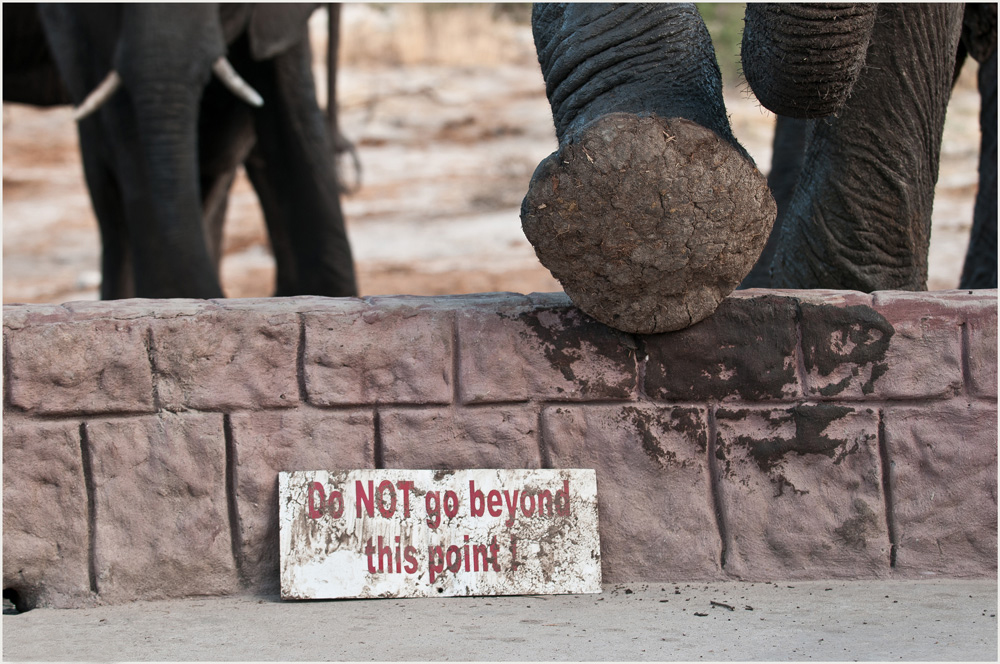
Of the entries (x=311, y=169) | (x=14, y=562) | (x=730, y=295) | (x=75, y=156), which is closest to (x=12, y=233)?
(x=75, y=156)

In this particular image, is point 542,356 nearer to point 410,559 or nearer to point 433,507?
point 433,507

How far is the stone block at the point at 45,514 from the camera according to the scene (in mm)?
2168

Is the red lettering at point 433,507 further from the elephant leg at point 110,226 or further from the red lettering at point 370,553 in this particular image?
the elephant leg at point 110,226

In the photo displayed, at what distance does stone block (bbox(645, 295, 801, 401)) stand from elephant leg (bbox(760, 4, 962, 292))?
61 centimetres

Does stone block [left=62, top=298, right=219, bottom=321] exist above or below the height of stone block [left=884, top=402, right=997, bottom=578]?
above

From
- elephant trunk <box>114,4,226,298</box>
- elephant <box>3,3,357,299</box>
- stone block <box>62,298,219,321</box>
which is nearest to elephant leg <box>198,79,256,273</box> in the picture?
elephant <box>3,3,357,299</box>

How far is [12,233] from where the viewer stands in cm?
929

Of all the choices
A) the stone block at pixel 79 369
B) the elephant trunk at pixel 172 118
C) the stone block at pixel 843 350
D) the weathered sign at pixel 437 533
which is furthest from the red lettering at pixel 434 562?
the elephant trunk at pixel 172 118

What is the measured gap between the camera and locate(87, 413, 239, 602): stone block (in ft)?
7.13

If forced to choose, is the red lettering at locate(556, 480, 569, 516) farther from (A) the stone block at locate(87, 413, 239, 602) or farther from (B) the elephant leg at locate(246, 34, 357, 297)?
(B) the elephant leg at locate(246, 34, 357, 297)

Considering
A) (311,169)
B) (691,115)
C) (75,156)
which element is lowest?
(691,115)

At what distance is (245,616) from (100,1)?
292 cm

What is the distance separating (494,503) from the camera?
2.16m

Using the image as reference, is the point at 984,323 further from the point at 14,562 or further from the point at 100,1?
the point at 100,1
